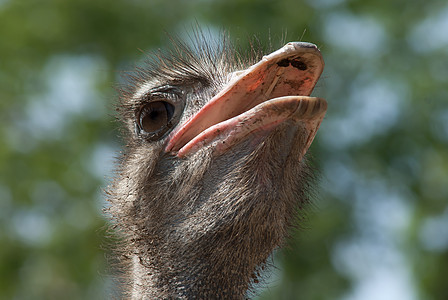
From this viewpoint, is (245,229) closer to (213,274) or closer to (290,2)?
(213,274)

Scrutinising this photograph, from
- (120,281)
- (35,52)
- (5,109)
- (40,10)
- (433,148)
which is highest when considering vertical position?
(120,281)

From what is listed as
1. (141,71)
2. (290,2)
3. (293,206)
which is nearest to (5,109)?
(290,2)

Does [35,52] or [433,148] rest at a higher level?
[35,52]

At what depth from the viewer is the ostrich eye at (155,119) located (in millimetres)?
2848

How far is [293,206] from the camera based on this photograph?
2.88m

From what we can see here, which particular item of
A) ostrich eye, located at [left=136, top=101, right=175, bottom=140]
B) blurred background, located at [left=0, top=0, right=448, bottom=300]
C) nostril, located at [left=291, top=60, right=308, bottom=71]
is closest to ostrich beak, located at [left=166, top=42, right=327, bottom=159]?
nostril, located at [left=291, top=60, right=308, bottom=71]

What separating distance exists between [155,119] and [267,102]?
2.54 ft

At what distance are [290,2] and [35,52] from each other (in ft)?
14.7

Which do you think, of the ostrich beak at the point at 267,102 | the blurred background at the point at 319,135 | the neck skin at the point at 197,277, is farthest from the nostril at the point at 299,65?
the blurred background at the point at 319,135

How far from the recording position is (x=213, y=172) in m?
2.55

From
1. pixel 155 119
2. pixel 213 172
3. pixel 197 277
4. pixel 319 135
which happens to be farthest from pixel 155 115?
pixel 319 135

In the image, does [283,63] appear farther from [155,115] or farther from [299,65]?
[155,115]

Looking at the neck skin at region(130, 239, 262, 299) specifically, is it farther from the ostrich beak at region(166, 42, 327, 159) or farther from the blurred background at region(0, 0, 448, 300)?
the blurred background at region(0, 0, 448, 300)

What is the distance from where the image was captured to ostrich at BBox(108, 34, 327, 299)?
2408 mm
